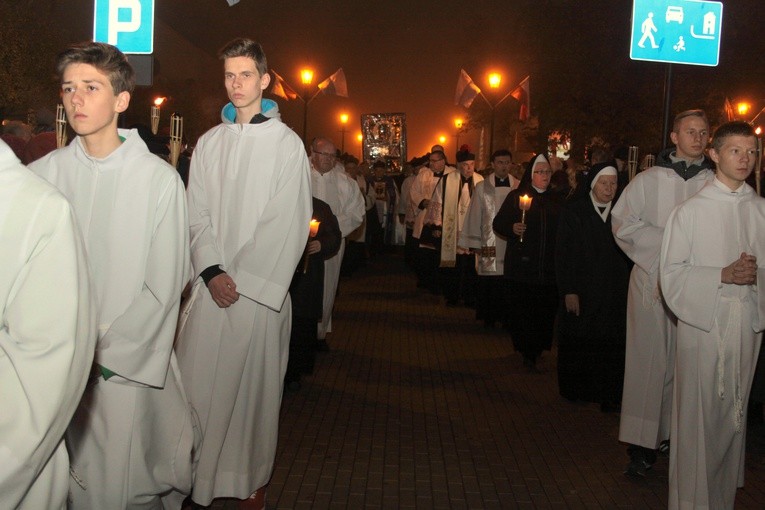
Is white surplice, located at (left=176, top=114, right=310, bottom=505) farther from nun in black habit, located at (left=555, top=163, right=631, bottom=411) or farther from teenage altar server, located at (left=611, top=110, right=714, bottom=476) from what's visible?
nun in black habit, located at (left=555, top=163, right=631, bottom=411)

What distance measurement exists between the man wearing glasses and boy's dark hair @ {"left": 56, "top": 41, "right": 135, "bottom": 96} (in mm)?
7180

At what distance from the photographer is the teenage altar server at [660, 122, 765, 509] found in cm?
594

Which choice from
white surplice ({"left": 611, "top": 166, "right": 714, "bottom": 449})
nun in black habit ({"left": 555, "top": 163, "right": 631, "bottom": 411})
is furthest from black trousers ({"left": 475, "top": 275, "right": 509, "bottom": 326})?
white surplice ({"left": 611, "top": 166, "right": 714, "bottom": 449})

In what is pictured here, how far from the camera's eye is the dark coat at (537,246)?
11250mm

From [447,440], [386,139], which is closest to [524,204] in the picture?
[447,440]

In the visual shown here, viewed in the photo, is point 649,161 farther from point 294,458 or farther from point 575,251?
point 294,458

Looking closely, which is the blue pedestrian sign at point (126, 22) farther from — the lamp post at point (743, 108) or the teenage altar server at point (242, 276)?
the lamp post at point (743, 108)

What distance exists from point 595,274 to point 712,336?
11.0 feet

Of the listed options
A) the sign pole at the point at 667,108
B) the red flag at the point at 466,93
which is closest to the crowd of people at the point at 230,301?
the sign pole at the point at 667,108

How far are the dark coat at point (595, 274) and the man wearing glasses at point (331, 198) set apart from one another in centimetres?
314

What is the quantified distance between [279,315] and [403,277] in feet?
52.7

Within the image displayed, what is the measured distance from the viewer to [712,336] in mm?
5965

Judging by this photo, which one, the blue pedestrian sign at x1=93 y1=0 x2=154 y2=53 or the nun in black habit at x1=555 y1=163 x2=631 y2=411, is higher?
the blue pedestrian sign at x1=93 y1=0 x2=154 y2=53

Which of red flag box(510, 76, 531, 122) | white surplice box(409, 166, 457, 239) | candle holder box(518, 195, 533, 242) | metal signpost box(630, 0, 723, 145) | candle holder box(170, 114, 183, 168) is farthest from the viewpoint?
red flag box(510, 76, 531, 122)
